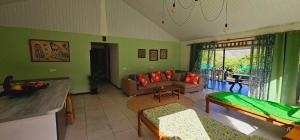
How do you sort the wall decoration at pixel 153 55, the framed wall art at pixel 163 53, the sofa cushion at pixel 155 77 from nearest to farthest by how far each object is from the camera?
the sofa cushion at pixel 155 77, the wall decoration at pixel 153 55, the framed wall art at pixel 163 53

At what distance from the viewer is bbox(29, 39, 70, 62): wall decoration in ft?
12.7

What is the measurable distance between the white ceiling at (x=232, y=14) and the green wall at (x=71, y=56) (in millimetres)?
1399

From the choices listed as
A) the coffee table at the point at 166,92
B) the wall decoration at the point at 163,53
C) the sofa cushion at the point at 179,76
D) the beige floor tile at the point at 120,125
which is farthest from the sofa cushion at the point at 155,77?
the beige floor tile at the point at 120,125

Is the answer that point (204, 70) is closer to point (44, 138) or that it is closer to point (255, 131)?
point (255, 131)

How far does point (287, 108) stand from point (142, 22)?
525cm

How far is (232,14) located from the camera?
3451 millimetres

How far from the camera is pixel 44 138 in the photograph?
4.42ft

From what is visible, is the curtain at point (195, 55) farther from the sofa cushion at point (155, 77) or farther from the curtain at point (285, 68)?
the curtain at point (285, 68)

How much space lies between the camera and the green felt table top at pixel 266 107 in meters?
2.15

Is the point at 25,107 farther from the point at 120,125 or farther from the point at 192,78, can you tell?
→ the point at 192,78

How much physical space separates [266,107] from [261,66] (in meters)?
1.80

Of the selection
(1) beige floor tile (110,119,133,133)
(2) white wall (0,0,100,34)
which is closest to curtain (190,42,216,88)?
(1) beige floor tile (110,119,133,133)

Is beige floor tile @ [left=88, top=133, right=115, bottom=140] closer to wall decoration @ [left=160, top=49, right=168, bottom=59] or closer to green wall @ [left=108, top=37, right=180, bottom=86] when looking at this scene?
green wall @ [left=108, top=37, right=180, bottom=86]

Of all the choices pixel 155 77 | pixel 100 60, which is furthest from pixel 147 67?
pixel 100 60
